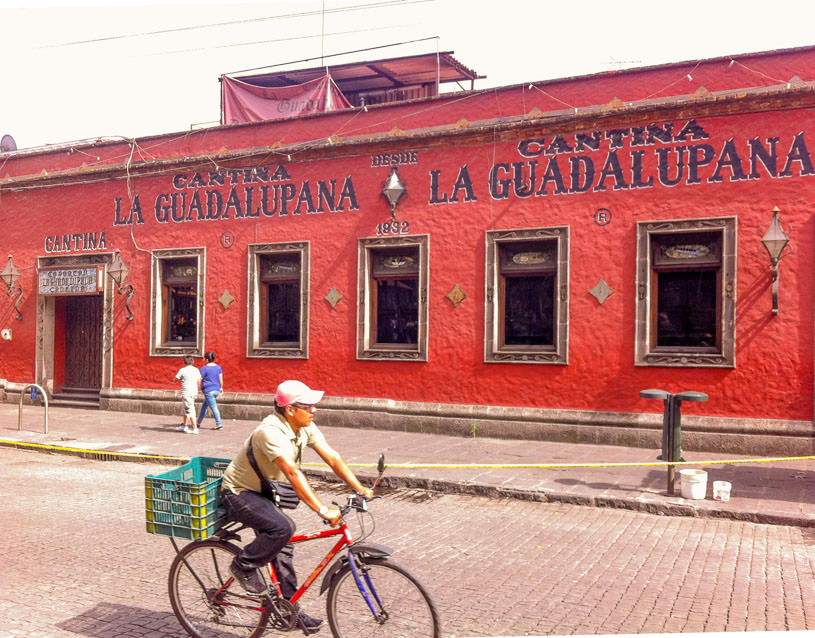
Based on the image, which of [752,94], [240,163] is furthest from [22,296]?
[752,94]

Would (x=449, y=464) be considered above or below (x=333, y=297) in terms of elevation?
below

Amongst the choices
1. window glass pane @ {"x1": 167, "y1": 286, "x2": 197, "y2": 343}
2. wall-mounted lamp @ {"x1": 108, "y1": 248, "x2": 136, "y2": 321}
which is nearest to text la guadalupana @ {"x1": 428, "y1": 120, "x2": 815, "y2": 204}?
window glass pane @ {"x1": 167, "y1": 286, "x2": 197, "y2": 343}

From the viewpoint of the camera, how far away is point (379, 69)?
66.6ft

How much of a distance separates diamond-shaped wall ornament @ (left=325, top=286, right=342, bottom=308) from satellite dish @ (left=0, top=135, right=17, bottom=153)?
11209 mm

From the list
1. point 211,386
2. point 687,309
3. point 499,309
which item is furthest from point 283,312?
point 687,309

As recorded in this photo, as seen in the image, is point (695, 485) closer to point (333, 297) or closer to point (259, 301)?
point (333, 297)

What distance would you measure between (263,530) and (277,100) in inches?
646

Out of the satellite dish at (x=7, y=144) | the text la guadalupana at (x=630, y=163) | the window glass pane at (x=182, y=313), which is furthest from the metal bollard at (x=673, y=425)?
the satellite dish at (x=7, y=144)

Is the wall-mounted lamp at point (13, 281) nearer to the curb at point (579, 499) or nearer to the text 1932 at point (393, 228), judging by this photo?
the text 1932 at point (393, 228)

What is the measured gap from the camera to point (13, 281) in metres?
19.4

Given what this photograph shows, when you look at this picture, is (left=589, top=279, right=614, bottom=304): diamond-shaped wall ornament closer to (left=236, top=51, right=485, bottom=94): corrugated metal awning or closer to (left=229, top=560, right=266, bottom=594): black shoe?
(left=236, top=51, right=485, bottom=94): corrugated metal awning

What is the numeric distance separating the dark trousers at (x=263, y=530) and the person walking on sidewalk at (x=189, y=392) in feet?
33.5

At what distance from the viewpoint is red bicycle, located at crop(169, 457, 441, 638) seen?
4234mm

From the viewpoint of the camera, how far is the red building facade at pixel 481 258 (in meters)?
12.2
